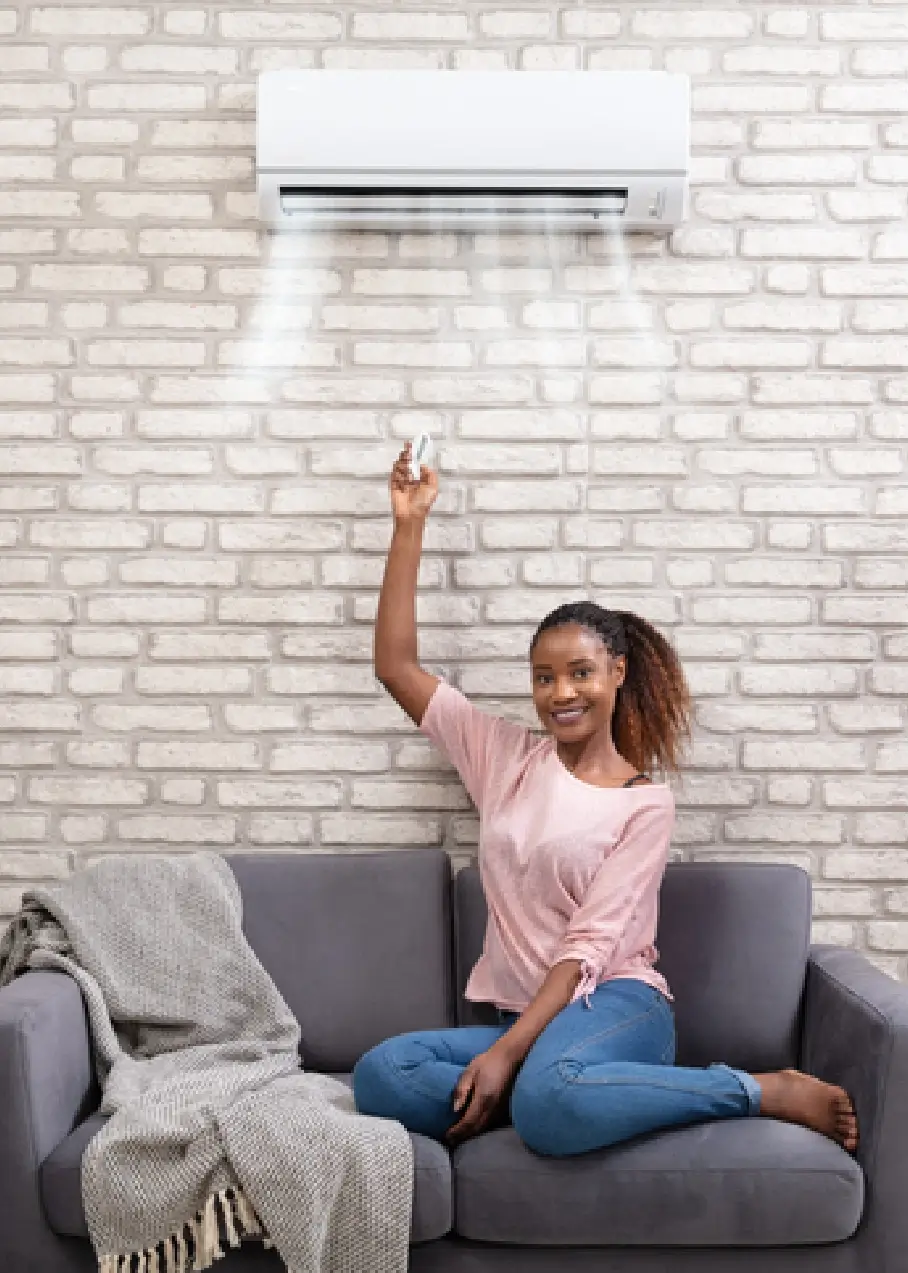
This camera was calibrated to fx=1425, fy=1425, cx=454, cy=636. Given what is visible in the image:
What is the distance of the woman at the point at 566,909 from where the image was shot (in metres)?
2.14

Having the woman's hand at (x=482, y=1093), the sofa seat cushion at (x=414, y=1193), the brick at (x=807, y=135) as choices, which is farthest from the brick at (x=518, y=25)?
the sofa seat cushion at (x=414, y=1193)

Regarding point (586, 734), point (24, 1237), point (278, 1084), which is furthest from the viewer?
point (586, 734)

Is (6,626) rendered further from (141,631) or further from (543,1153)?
(543,1153)

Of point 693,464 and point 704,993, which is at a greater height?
point 693,464

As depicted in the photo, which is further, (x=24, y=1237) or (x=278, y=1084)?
(x=278, y=1084)

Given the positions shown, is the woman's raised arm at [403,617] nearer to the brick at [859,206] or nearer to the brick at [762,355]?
the brick at [762,355]

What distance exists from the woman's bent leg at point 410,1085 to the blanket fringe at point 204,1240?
0.26m

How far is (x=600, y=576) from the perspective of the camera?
9.32 ft

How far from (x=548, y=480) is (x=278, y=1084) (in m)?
1.27

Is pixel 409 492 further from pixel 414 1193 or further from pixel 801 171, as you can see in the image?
pixel 414 1193

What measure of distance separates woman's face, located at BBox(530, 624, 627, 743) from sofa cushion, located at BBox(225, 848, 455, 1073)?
38cm

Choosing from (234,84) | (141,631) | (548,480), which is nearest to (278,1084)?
(141,631)

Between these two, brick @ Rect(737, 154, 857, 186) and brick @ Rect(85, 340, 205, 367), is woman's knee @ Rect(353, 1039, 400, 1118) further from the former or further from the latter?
brick @ Rect(737, 154, 857, 186)

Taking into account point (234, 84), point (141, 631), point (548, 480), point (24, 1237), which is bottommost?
point (24, 1237)
